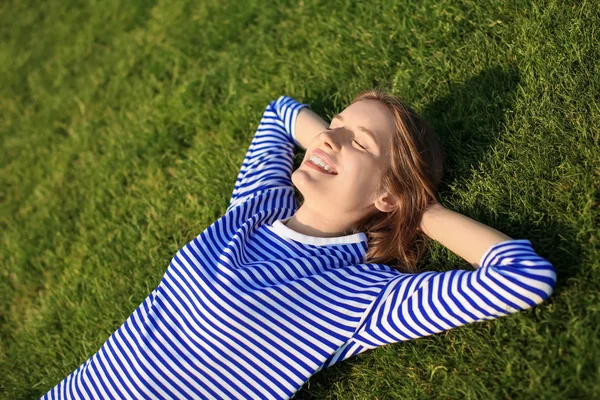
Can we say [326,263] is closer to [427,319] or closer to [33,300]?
[427,319]

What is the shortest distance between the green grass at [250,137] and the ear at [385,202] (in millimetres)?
299

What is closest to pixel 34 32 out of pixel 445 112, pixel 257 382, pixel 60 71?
pixel 60 71

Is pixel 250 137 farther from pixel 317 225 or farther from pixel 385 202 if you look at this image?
pixel 385 202

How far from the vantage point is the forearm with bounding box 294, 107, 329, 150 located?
11.8ft

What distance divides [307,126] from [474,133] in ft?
3.13

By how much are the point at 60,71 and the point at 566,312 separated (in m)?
4.68

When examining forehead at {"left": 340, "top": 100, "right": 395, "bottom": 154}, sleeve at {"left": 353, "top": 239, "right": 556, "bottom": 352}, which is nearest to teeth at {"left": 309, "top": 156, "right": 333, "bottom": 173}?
forehead at {"left": 340, "top": 100, "right": 395, "bottom": 154}

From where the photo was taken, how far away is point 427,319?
2.47 metres

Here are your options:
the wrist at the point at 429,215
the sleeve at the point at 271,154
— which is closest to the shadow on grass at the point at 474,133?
the wrist at the point at 429,215

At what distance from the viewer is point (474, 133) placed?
322 centimetres

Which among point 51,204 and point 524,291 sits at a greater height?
point 524,291

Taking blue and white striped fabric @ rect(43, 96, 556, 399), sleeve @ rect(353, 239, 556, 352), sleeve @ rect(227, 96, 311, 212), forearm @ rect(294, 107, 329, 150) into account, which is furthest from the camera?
forearm @ rect(294, 107, 329, 150)

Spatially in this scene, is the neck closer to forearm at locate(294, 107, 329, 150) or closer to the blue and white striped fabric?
the blue and white striped fabric

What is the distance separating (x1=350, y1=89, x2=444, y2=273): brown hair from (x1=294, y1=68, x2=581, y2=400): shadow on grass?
24 centimetres
